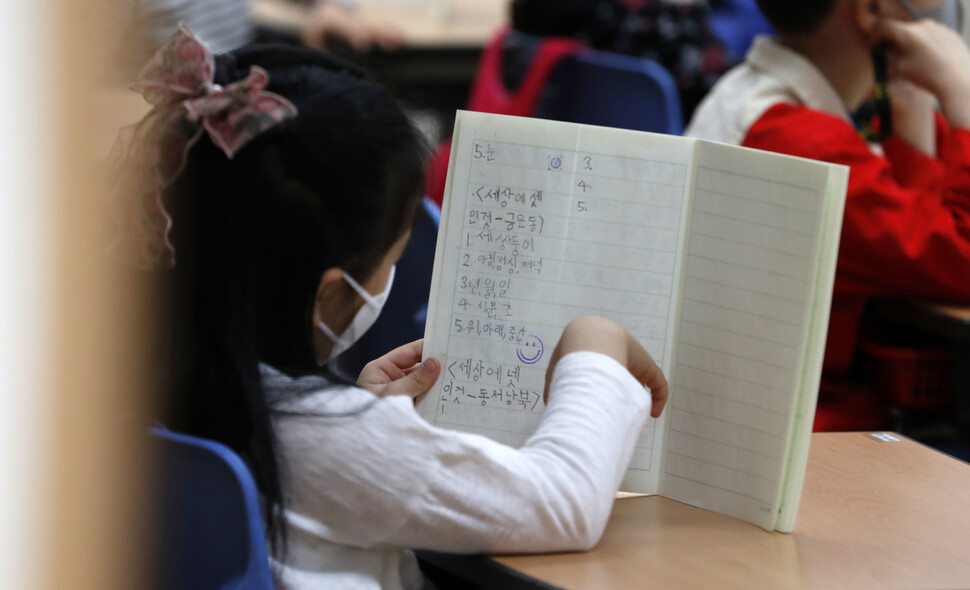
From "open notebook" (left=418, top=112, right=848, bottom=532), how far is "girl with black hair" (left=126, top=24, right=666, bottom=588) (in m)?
0.04

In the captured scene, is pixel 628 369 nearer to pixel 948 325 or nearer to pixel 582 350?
pixel 582 350

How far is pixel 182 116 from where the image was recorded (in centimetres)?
82

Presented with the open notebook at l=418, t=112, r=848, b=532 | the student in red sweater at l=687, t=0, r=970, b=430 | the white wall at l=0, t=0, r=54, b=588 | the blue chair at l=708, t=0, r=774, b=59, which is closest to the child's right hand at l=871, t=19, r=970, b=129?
the student in red sweater at l=687, t=0, r=970, b=430

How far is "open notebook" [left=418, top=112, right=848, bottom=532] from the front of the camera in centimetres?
81

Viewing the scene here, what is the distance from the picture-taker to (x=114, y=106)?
0.93 feet

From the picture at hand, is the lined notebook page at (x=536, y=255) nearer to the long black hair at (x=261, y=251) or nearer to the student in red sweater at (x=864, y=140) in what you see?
the long black hair at (x=261, y=251)

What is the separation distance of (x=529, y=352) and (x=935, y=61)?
1.00 m

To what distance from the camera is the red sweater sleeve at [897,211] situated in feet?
4.54

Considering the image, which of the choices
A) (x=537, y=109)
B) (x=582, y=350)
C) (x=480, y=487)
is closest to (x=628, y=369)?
(x=582, y=350)

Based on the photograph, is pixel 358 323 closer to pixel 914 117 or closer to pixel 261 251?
pixel 261 251

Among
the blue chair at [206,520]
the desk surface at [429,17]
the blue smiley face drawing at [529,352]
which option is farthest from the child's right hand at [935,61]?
the desk surface at [429,17]

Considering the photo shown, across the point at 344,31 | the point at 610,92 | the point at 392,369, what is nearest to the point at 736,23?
the point at 610,92

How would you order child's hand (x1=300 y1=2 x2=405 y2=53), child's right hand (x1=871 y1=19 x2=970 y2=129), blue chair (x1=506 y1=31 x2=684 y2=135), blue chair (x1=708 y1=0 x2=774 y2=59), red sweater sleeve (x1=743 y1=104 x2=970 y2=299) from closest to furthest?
red sweater sleeve (x1=743 y1=104 x2=970 y2=299) → child's right hand (x1=871 y1=19 x2=970 y2=129) → blue chair (x1=506 y1=31 x2=684 y2=135) → blue chair (x1=708 y1=0 x2=774 y2=59) → child's hand (x1=300 y1=2 x2=405 y2=53)

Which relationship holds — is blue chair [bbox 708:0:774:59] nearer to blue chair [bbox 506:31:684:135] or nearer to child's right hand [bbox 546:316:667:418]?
blue chair [bbox 506:31:684:135]
